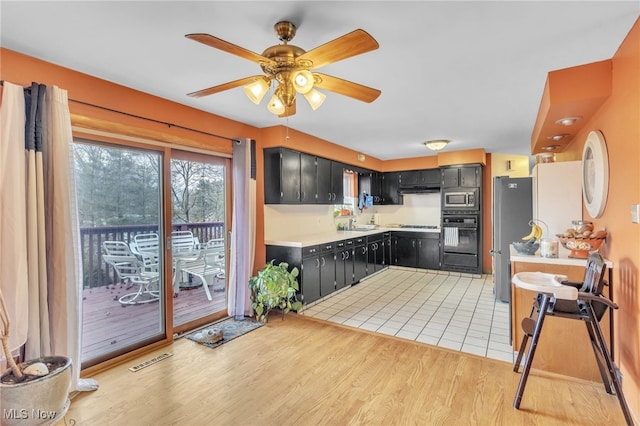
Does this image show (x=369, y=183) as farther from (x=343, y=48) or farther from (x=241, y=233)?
(x=343, y=48)

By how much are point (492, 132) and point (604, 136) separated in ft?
6.80

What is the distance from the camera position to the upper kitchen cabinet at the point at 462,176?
5855 mm

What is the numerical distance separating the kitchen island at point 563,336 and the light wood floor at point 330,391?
0.35 feet

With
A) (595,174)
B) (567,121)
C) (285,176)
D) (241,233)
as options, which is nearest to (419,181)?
(285,176)

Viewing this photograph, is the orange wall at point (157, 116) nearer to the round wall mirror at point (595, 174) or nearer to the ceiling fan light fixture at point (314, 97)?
the ceiling fan light fixture at point (314, 97)

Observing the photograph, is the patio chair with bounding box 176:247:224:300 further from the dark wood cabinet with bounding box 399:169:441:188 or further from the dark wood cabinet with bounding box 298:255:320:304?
the dark wood cabinet with bounding box 399:169:441:188

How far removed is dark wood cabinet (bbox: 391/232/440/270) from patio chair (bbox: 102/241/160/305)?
15.5 ft

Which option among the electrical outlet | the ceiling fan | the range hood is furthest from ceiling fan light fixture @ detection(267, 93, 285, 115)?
the range hood

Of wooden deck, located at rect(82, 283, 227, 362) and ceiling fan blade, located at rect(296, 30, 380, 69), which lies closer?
ceiling fan blade, located at rect(296, 30, 380, 69)

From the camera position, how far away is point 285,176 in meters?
4.14

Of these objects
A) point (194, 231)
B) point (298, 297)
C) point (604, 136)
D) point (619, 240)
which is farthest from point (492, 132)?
point (194, 231)

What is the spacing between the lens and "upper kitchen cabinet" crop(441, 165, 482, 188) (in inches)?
231

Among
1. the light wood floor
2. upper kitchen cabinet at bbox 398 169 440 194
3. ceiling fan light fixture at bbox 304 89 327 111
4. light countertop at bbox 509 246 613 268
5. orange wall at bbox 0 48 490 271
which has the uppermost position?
orange wall at bbox 0 48 490 271

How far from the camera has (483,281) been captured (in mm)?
5613
